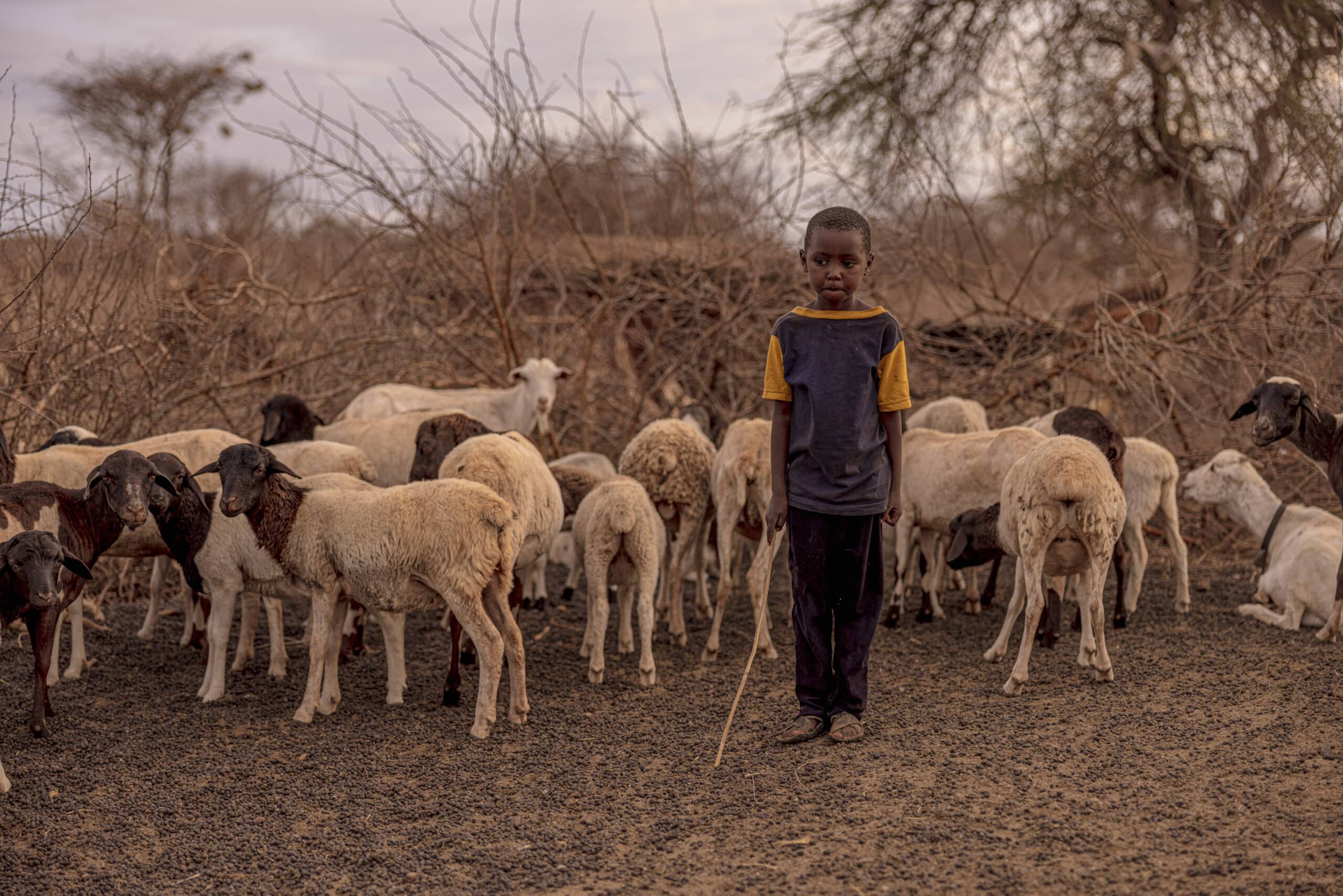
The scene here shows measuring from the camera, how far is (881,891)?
12.2ft

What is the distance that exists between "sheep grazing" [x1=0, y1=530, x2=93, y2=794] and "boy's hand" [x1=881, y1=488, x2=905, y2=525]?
12.3ft

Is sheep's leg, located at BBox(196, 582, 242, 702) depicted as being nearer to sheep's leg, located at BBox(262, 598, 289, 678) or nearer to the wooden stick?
sheep's leg, located at BBox(262, 598, 289, 678)

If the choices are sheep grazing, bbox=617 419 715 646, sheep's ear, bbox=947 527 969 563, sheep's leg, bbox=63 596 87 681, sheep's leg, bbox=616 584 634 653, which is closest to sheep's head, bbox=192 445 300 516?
sheep's leg, bbox=63 596 87 681

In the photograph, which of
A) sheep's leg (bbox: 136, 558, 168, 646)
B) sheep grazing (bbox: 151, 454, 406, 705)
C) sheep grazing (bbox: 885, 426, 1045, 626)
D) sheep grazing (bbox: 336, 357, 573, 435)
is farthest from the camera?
sheep grazing (bbox: 336, 357, 573, 435)

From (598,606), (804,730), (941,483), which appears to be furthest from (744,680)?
(941,483)

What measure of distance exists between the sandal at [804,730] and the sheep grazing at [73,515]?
3.37 m

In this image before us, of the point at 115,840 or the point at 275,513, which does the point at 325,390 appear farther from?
the point at 115,840

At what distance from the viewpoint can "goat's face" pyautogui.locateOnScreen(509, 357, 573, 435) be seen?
944 centimetres

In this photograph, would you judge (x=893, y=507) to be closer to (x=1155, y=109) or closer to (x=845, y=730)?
(x=845, y=730)

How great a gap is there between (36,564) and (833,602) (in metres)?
3.65

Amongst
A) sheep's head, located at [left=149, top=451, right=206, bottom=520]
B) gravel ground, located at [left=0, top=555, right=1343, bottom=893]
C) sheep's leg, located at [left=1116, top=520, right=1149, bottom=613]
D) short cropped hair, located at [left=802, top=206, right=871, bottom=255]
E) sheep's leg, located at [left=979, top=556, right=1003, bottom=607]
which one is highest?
short cropped hair, located at [left=802, top=206, right=871, bottom=255]

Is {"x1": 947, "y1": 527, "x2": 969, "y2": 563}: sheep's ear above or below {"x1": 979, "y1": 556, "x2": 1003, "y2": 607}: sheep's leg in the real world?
above

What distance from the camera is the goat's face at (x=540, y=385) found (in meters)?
9.44

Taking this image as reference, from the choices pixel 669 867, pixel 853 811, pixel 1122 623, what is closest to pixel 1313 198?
pixel 1122 623
